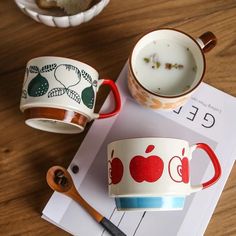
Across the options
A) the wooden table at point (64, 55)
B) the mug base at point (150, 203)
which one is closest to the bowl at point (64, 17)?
the wooden table at point (64, 55)

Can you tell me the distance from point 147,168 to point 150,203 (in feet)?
0.17

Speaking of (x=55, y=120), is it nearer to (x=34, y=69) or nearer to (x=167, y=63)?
(x=34, y=69)

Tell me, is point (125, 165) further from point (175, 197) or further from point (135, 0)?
point (135, 0)

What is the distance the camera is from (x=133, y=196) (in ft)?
1.87

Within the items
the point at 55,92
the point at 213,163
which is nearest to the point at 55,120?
the point at 55,92

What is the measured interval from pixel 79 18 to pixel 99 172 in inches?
9.7

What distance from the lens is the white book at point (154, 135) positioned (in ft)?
2.08

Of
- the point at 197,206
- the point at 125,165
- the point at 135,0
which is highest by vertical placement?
the point at 135,0

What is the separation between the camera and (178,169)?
0.57 m

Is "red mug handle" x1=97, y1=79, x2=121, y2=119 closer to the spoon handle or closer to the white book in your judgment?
the white book

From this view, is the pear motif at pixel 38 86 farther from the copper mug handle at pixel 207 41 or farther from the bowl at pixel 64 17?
the copper mug handle at pixel 207 41

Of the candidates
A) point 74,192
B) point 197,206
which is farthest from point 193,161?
point 74,192

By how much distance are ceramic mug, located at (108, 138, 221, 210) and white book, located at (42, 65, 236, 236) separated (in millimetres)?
63

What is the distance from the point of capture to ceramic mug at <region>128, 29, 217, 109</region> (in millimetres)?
→ 624
